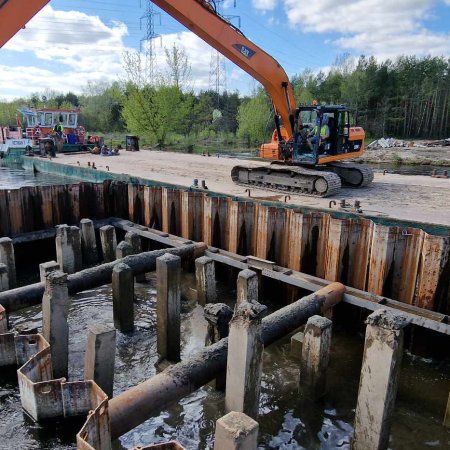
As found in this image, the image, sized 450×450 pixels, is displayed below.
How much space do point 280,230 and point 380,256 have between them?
6.01 ft

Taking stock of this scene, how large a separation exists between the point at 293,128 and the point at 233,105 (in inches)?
2469

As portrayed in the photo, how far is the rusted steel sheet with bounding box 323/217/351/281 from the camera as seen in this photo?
6.28 metres

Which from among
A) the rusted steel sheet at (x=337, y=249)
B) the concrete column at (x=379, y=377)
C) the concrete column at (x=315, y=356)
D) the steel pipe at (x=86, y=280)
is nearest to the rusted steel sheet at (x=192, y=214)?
the steel pipe at (x=86, y=280)

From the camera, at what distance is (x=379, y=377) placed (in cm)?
341

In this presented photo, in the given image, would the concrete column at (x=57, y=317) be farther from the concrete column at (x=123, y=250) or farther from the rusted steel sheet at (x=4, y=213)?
the rusted steel sheet at (x=4, y=213)

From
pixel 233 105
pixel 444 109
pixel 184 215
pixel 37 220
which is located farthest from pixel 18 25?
pixel 233 105

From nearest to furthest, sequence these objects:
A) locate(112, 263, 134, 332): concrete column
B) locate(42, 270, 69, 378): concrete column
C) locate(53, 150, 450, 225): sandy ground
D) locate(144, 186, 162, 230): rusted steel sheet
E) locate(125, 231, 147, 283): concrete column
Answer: locate(42, 270, 69, 378): concrete column < locate(112, 263, 134, 332): concrete column < locate(125, 231, 147, 283): concrete column < locate(53, 150, 450, 225): sandy ground < locate(144, 186, 162, 230): rusted steel sheet

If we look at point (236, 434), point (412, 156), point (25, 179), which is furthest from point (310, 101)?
point (236, 434)

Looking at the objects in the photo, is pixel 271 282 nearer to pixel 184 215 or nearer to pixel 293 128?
pixel 184 215

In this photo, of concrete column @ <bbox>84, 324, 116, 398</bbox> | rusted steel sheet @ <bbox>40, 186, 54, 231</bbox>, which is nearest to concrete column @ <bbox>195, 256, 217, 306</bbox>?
concrete column @ <bbox>84, 324, 116, 398</bbox>

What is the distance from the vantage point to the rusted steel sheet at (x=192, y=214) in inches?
336

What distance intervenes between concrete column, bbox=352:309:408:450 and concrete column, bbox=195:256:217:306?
143 inches

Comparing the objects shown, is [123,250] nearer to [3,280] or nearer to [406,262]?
[3,280]

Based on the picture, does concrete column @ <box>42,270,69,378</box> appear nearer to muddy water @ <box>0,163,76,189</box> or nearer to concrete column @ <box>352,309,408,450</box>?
concrete column @ <box>352,309,408,450</box>
